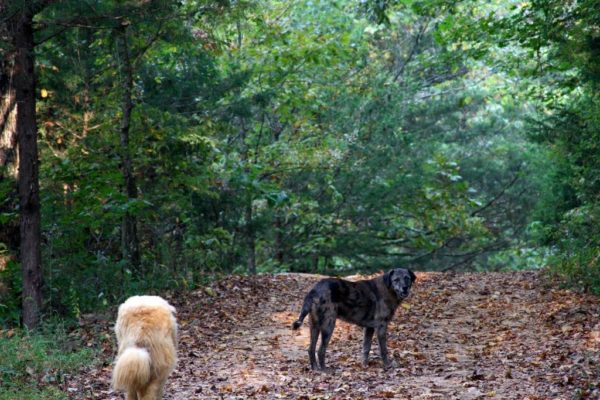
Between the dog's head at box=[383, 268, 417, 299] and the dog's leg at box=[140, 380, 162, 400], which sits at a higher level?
the dog's head at box=[383, 268, 417, 299]

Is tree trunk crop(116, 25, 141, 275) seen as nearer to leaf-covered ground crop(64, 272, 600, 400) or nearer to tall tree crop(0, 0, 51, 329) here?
leaf-covered ground crop(64, 272, 600, 400)

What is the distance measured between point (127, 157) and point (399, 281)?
5763mm

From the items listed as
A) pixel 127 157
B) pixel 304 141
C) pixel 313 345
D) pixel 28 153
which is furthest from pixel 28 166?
pixel 304 141

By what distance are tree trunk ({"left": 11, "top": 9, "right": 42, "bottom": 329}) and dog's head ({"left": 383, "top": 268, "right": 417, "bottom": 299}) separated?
4782 mm

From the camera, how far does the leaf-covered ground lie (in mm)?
7543

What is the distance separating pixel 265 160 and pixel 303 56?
294cm

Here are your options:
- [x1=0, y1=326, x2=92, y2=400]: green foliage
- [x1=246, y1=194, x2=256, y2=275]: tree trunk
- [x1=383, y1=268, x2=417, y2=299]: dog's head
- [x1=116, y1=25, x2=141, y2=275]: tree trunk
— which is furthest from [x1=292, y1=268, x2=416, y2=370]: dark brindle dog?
[x1=246, y1=194, x2=256, y2=275]: tree trunk

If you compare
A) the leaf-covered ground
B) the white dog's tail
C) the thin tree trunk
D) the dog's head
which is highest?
the thin tree trunk

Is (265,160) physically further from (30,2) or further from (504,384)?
(504,384)

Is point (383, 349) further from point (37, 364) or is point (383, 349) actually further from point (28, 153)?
point (28, 153)

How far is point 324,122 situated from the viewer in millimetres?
21594

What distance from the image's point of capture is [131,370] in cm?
582

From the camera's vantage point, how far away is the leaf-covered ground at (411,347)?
7.54 meters

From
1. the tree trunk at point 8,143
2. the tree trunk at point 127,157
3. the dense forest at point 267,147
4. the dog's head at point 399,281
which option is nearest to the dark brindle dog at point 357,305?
the dog's head at point 399,281
